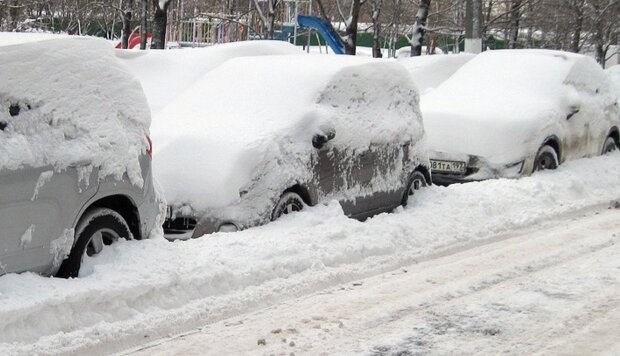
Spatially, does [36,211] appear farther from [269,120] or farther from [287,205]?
[269,120]

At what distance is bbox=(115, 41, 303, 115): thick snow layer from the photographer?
40.5 feet

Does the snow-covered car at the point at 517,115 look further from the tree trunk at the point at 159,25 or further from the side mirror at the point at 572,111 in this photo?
the tree trunk at the point at 159,25

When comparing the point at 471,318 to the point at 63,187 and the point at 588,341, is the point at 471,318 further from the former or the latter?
the point at 63,187

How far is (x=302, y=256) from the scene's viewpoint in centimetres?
734

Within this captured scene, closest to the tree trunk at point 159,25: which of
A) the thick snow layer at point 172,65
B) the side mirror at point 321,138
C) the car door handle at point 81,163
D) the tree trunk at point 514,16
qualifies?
the thick snow layer at point 172,65

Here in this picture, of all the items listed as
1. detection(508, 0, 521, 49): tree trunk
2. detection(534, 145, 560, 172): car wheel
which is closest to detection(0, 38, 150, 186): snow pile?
detection(534, 145, 560, 172): car wheel

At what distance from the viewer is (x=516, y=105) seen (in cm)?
1256

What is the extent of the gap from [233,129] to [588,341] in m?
4.13

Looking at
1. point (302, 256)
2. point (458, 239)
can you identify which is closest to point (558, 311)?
point (302, 256)

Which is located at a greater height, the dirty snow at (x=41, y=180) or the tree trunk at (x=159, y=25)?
the tree trunk at (x=159, y=25)

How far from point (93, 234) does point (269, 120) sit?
2.82 m

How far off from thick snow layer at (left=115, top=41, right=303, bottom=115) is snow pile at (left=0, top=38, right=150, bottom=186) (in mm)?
5303

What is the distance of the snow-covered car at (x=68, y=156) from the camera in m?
5.57

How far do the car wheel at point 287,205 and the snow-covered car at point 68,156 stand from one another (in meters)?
1.49
